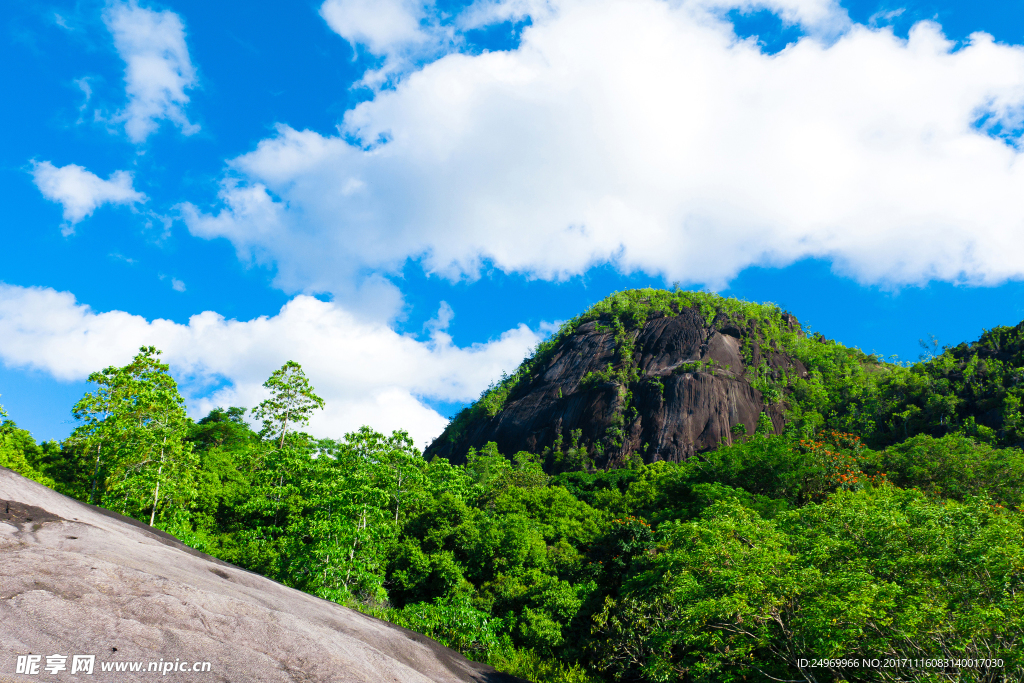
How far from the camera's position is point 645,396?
71.4 meters

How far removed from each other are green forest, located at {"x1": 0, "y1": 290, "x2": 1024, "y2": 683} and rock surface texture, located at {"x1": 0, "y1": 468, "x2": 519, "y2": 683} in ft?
30.2

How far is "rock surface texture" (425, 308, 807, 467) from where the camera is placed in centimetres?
6694

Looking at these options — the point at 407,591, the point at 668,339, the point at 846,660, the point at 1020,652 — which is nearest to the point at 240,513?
the point at 407,591

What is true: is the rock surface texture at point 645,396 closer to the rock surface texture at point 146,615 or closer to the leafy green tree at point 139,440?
the leafy green tree at point 139,440

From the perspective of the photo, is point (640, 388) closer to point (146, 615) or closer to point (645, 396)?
point (645, 396)

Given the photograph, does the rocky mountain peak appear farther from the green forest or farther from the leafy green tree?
the leafy green tree

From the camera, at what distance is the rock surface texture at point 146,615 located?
7551mm

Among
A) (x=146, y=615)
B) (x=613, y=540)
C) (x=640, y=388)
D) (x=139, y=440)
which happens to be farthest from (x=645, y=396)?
(x=146, y=615)

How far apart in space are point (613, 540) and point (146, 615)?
24255 mm

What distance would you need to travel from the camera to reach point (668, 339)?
7906 cm

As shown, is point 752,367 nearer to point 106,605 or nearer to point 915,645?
point 915,645

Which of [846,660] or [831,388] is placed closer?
[846,660]

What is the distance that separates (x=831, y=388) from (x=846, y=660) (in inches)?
3060

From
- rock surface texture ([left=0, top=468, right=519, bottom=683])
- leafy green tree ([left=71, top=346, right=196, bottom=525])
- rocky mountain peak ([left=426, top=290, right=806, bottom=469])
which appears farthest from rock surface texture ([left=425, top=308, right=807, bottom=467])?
rock surface texture ([left=0, top=468, right=519, bottom=683])
